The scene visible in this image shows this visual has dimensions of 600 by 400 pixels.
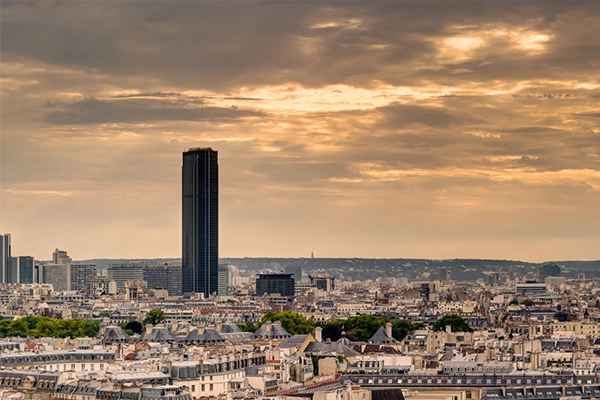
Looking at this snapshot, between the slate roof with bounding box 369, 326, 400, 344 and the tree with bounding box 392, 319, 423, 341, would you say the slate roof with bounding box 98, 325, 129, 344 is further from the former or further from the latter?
the tree with bounding box 392, 319, 423, 341

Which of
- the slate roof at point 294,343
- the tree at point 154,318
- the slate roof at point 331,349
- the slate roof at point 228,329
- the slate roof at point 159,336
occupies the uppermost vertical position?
the tree at point 154,318

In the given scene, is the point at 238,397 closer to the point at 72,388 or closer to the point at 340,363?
the point at 72,388

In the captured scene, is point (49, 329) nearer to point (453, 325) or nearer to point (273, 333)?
point (273, 333)

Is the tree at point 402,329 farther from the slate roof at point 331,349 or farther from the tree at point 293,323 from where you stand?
the slate roof at point 331,349

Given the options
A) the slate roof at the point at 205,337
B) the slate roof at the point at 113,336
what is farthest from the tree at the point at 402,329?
the slate roof at the point at 113,336

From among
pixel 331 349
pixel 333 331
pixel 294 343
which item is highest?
pixel 333 331

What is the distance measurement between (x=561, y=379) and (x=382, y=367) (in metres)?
15.5

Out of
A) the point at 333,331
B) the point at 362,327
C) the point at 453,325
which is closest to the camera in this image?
the point at 333,331

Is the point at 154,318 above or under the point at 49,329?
above

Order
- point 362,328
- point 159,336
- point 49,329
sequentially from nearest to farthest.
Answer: point 159,336 → point 49,329 → point 362,328

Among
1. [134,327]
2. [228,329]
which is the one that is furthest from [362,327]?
[134,327]

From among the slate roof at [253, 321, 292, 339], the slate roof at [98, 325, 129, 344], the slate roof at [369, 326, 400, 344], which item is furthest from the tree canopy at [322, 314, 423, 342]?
the slate roof at [98, 325, 129, 344]

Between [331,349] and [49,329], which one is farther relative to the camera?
[49,329]

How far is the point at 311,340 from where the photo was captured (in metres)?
109
